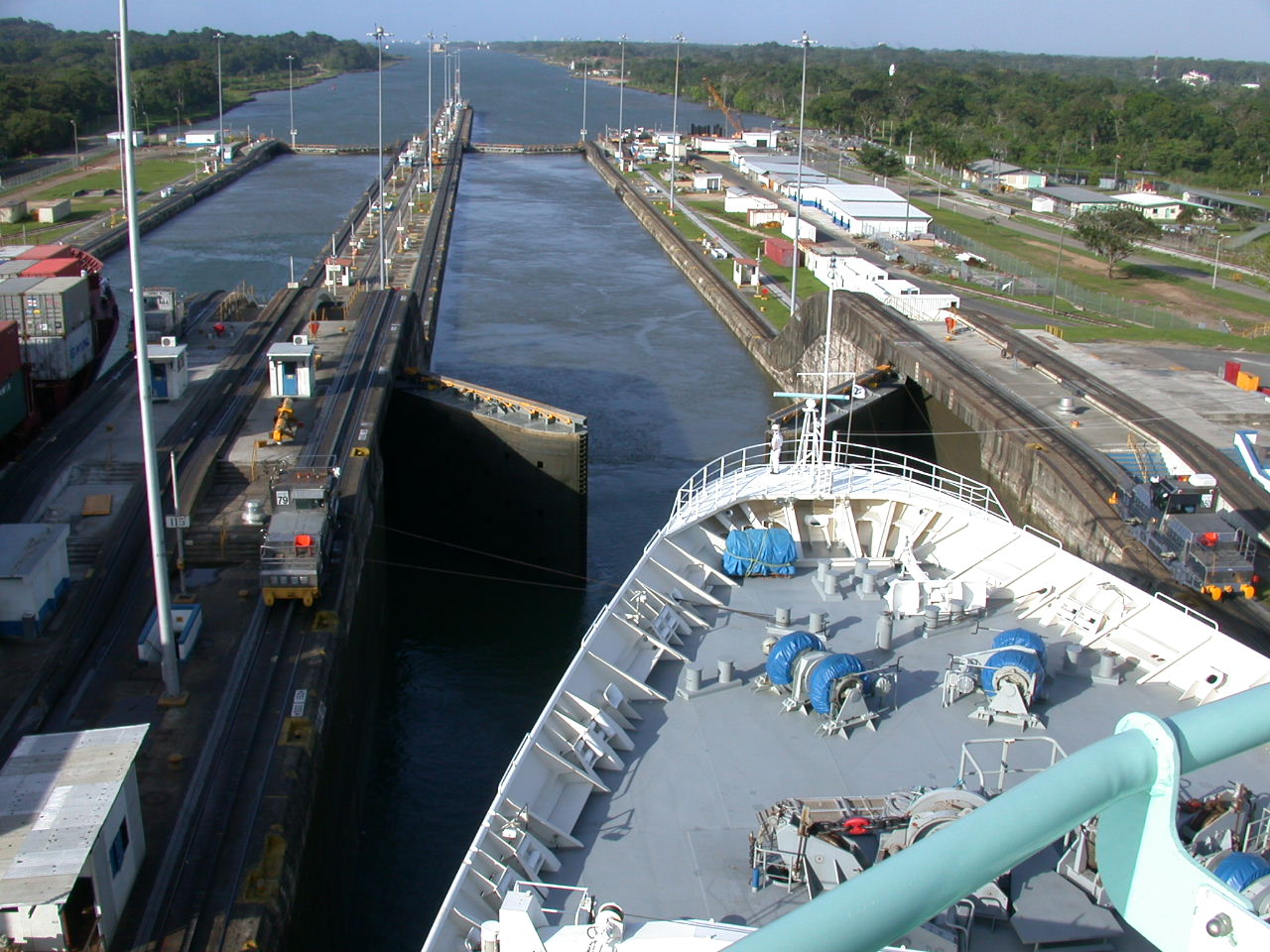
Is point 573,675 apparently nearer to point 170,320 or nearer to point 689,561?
point 689,561

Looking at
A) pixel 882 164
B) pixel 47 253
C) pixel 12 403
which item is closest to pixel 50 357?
pixel 12 403

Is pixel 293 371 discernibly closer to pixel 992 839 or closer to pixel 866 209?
pixel 992 839

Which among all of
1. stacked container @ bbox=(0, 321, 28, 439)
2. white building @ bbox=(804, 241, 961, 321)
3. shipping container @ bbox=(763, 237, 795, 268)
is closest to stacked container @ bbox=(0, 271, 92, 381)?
stacked container @ bbox=(0, 321, 28, 439)

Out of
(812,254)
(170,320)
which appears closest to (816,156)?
(812,254)

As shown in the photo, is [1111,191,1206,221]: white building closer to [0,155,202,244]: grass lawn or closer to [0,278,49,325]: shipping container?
[0,155,202,244]: grass lawn

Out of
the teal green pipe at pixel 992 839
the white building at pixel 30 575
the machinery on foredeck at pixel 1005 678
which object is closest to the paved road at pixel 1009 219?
the machinery on foredeck at pixel 1005 678

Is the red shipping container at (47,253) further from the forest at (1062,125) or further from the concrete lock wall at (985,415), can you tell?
the forest at (1062,125)

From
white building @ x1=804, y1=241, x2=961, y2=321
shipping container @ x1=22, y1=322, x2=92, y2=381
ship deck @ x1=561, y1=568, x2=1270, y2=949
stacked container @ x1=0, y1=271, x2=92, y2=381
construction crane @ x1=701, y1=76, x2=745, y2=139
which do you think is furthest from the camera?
construction crane @ x1=701, y1=76, x2=745, y2=139
